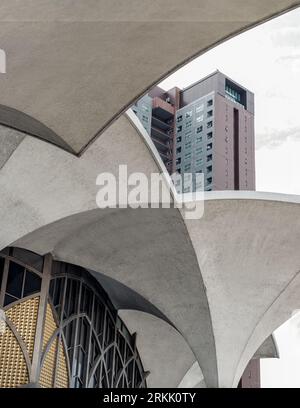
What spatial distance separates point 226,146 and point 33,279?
6161 centimetres

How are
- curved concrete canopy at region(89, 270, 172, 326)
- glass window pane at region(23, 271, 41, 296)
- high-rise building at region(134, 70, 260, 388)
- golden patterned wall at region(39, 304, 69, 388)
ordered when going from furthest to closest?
high-rise building at region(134, 70, 260, 388)
curved concrete canopy at region(89, 270, 172, 326)
golden patterned wall at region(39, 304, 69, 388)
glass window pane at region(23, 271, 41, 296)

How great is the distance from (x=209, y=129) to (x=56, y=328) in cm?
6155

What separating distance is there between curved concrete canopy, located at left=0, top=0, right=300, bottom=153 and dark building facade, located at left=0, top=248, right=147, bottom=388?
7956mm

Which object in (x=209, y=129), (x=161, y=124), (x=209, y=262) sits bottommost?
(x=209, y=262)

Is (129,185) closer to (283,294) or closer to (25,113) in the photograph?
(25,113)

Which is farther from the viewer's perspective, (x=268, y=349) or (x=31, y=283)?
(x=268, y=349)

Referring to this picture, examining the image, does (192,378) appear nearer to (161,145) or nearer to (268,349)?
(268,349)

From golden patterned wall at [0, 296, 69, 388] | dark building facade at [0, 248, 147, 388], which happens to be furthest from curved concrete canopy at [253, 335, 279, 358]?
golden patterned wall at [0, 296, 69, 388]

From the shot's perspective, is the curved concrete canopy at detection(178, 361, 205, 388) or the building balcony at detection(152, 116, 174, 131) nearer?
the curved concrete canopy at detection(178, 361, 205, 388)

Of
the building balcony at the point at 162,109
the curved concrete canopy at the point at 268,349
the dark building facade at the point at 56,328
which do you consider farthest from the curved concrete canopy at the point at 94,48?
the building balcony at the point at 162,109

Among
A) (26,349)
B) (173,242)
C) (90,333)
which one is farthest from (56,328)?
(173,242)

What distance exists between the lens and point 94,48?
9289 mm

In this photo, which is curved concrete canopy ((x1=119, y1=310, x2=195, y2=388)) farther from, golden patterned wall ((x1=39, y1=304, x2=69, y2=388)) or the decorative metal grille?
golden patterned wall ((x1=39, y1=304, x2=69, y2=388))

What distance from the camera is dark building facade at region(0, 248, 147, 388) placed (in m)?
17.5
